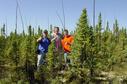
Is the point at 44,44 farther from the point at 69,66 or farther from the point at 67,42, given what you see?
the point at 69,66

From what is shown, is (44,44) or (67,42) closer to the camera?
(44,44)

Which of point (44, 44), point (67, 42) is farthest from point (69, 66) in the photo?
point (44, 44)

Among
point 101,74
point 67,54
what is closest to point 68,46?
point 67,54

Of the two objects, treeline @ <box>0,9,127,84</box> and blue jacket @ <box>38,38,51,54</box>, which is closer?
blue jacket @ <box>38,38,51,54</box>

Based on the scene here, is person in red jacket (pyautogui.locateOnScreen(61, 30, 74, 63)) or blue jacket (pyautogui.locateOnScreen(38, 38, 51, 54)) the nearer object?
blue jacket (pyautogui.locateOnScreen(38, 38, 51, 54))

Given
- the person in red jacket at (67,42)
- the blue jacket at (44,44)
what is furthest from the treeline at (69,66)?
the blue jacket at (44,44)

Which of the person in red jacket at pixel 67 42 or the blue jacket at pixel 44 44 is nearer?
the blue jacket at pixel 44 44

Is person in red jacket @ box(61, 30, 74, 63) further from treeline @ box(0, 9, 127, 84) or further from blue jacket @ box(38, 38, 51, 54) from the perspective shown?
blue jacket @ box(38, 38, 51, 54)

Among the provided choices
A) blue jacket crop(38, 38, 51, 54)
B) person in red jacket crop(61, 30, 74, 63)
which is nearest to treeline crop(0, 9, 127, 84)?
person in red jacket crop(61, 30, 74, 63)

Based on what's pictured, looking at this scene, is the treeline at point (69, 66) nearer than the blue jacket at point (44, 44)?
No

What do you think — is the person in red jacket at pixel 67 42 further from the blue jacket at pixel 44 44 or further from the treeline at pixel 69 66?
the blue jacket at pixel 44 44

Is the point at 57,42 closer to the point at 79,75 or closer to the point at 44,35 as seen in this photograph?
the point at 44,35

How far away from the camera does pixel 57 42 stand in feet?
59.7


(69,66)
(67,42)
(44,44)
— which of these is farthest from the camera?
(69,66)
